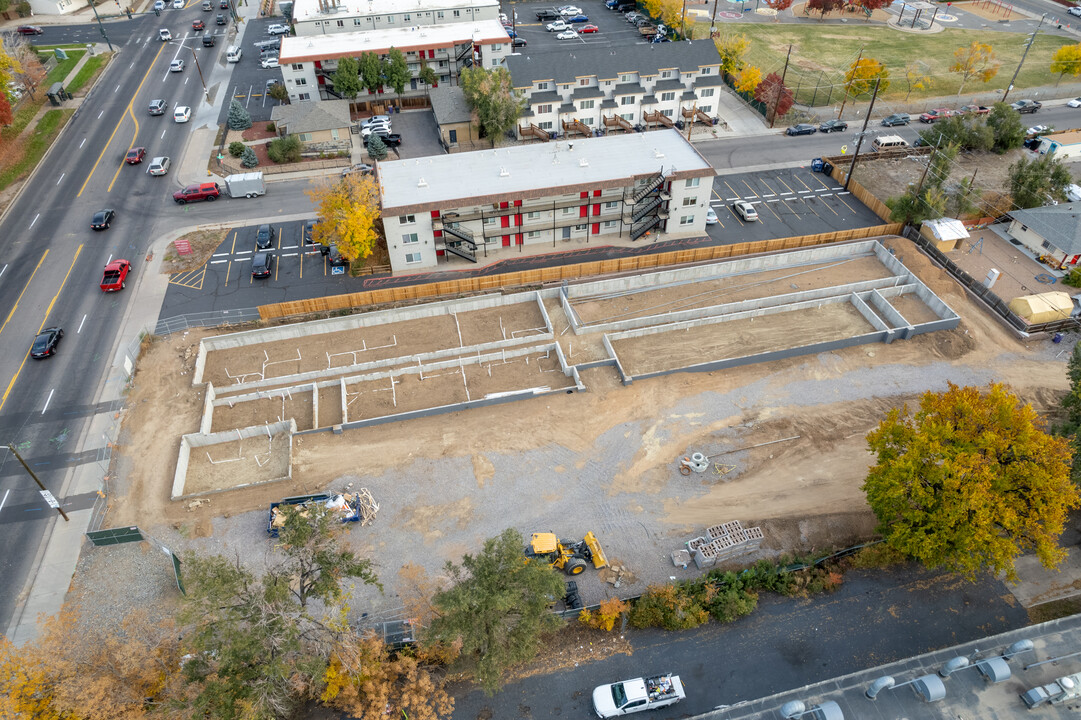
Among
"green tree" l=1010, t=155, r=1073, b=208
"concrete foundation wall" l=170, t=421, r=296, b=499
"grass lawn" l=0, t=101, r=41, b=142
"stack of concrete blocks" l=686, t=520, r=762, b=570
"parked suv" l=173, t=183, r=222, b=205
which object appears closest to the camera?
"stack of concrete blocks" l=686, t=520, r=762, b=570

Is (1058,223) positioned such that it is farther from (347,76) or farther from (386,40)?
(386,40)

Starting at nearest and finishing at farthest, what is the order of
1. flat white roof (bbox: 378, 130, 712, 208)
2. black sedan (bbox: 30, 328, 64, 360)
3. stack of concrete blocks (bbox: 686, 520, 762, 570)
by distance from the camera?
stack of concrete blocks (bbox: 686, 520, 762, 570), black sedan (bbox: 30, 328, 64, 360), flat white roof (bbox: 378, 130, 712, 208)

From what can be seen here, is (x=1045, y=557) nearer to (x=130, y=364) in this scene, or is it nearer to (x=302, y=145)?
(x=130, y=364)

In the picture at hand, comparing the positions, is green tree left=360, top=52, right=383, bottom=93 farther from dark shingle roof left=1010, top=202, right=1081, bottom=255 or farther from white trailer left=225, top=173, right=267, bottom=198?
dark shingle roof left=1010, top=202, right=1081, bottom=255

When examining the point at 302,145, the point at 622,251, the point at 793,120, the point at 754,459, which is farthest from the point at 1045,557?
the point at 302,145

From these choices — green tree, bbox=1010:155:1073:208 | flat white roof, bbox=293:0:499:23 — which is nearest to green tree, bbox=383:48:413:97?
flat white roof, bbox=293:0:499:23

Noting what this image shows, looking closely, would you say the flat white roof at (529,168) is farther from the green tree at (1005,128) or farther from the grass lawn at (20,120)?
the grass lawn at (20,120)

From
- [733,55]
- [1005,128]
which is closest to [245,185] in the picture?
[733,55]
